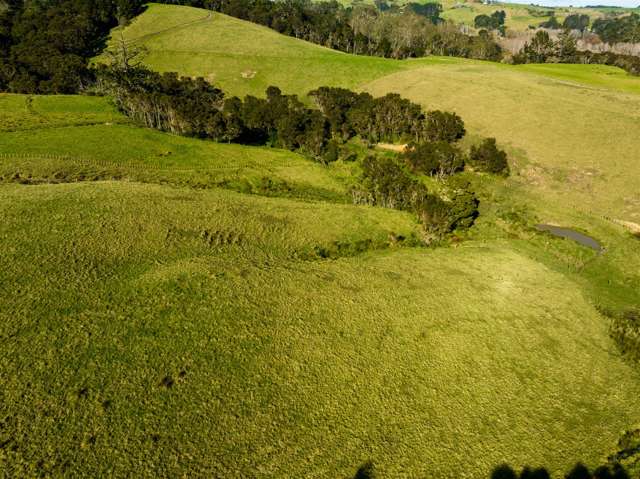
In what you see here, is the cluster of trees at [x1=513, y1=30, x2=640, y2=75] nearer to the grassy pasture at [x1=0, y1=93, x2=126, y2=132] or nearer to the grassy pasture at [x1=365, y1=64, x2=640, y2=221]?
the grassy pasture at [x1=365, y1=64, x2=640, y2=221]

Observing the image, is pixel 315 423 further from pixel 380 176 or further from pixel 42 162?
pixel 42 162

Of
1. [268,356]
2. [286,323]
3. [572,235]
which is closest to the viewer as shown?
[268,356]

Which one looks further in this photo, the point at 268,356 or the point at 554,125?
the point at 554,125

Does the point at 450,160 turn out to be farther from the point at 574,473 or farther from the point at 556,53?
the point at 556,53

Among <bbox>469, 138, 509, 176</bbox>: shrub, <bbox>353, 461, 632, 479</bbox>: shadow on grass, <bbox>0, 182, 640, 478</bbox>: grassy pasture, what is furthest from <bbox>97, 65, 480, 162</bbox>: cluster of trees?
<bbox>353, 461, 632, 479</bbox>: shadow on grass

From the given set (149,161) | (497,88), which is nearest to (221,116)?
(149,161)

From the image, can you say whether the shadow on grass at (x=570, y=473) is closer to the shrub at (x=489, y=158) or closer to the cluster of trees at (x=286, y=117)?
the shrub at (x=489, y=158)
